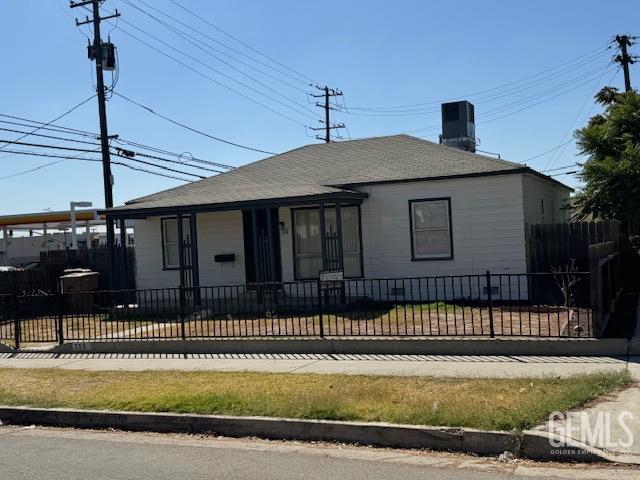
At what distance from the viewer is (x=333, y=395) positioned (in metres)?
7.87

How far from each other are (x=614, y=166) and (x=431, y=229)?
5.07 meters

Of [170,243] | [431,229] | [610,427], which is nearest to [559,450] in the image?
[610,427]

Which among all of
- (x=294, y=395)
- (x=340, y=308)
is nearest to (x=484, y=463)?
(x=294, y=395)

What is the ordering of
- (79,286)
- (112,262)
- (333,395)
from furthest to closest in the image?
(79,286)
(112,262)
(333,395)

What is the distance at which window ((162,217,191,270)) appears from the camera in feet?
65.6

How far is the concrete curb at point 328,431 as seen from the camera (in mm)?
5969

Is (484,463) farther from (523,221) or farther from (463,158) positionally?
(463,158)

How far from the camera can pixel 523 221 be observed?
51.5 ft

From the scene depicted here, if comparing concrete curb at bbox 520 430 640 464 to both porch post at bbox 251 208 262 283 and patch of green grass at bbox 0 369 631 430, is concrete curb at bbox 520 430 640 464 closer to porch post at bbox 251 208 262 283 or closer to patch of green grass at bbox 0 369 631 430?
patch of green grass at bbox 0 369 631 430

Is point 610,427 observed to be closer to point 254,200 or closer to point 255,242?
point 254,200

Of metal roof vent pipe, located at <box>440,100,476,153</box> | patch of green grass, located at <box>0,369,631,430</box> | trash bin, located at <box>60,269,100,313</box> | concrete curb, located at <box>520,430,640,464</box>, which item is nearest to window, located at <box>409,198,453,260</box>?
patch of green grass, located at <box>0,369,631,430</box>

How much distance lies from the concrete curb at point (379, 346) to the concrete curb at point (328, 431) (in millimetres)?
3982

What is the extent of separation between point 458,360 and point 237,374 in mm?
3268

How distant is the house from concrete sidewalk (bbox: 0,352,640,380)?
165 inches
